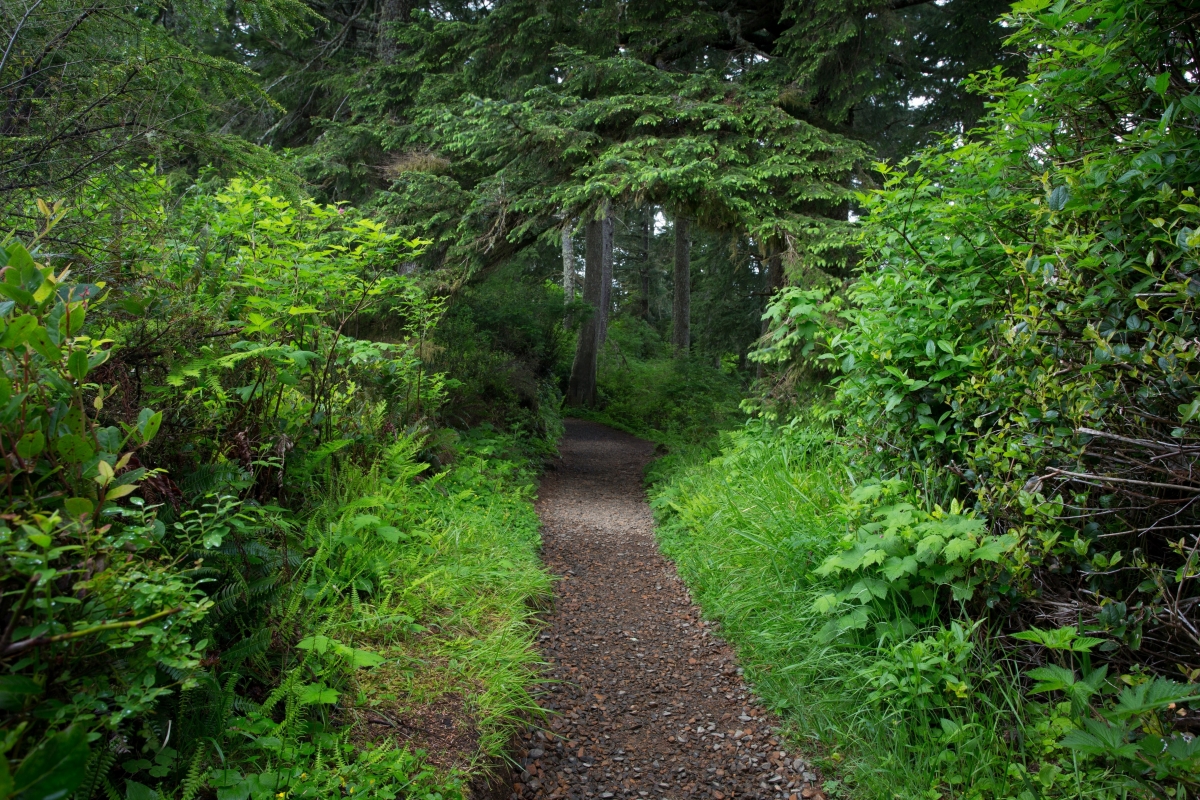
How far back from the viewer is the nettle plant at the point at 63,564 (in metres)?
1.43

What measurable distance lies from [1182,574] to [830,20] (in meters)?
6.82

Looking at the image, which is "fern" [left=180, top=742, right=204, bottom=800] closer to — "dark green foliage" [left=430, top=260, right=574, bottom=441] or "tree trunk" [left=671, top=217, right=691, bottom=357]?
"dark green foliage" [left=430, top=260, right=574, bottom=441]

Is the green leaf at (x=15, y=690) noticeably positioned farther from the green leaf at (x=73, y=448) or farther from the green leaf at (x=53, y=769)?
the green leaf at (x=73, y=448)

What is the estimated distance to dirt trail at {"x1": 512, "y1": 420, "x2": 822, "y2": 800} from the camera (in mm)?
2896

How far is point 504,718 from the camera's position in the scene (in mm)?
3023

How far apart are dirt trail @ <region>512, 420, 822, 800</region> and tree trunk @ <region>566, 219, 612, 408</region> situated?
418 inches

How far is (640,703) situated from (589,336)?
13059 mm

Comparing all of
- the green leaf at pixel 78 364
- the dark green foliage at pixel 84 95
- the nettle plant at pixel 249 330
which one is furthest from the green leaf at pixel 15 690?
the dark green foliage at pixel 84 95

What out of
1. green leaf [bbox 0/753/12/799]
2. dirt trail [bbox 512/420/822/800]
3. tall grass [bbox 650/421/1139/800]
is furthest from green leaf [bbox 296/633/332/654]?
tall grass [bbox 650/421/1139/800]

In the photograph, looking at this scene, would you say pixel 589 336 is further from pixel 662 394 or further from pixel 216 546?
pixel 216 546

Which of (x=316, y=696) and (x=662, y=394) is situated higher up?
(x=662, y=394)

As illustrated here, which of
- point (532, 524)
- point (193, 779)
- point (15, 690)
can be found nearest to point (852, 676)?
point (193, 779)

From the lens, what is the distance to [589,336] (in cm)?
1616

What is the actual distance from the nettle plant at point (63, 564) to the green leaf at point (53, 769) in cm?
17
